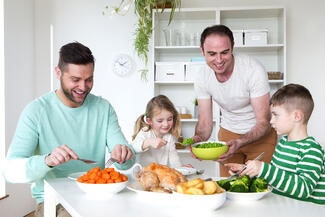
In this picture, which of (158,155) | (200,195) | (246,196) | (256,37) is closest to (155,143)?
(158,155)

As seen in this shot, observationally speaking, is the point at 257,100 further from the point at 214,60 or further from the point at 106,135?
the point at 106,135

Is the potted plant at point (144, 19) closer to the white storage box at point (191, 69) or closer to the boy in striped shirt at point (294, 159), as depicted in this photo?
the white storage box at point (191, 69)

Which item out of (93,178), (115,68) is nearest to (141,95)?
(115,68)

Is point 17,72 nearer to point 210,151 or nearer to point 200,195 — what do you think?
point 210,151

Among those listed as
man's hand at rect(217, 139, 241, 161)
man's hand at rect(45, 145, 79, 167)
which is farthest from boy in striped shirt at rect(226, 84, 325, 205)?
man's hand at rect(45, 145, 79, 167)

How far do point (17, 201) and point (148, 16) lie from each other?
2527 millimetres

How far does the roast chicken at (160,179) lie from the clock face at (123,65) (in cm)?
309

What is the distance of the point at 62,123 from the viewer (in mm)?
1875

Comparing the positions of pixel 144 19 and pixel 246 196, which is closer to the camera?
pixel 246 196

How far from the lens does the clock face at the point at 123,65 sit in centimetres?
429

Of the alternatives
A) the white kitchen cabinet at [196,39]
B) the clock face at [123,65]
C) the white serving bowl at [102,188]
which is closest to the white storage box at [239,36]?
the white kitchen cabinet at [196,39]

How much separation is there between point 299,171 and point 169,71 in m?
2.57

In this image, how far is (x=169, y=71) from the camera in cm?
396

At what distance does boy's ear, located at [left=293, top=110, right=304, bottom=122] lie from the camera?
5.62 feet
